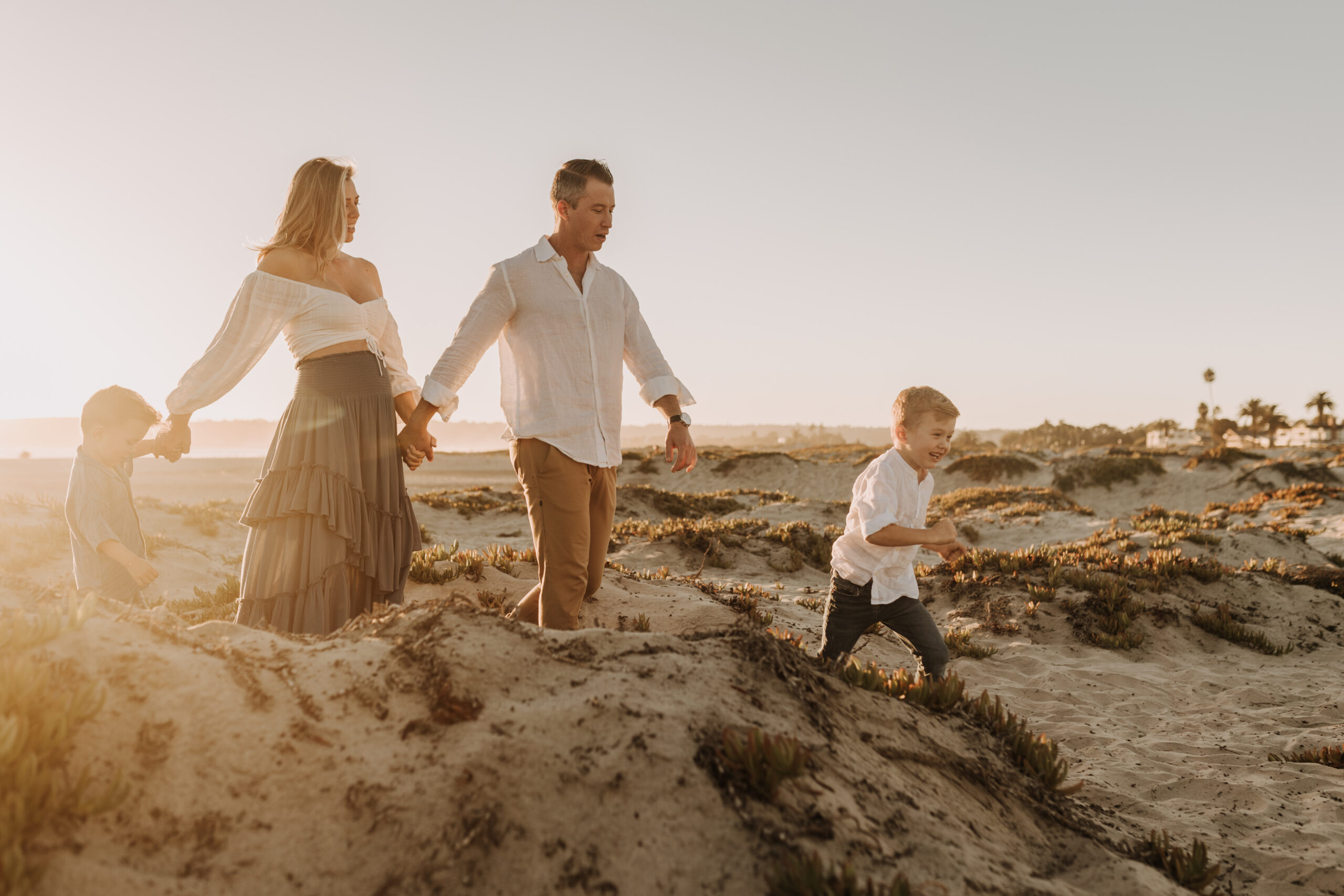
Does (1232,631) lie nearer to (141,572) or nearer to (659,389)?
(659,389)

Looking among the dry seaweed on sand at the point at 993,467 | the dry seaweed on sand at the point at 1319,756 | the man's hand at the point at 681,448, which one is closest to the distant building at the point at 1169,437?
the dry seaweed on sand at the point at 993,467

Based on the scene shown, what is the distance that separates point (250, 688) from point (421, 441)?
1.91 m

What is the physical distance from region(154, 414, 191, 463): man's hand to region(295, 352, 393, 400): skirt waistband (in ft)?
2.02

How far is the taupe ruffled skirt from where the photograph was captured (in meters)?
3.71

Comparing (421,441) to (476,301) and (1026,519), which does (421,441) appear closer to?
(476,301)

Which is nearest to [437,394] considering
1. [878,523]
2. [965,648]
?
[878,523]

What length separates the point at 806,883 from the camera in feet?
6.05

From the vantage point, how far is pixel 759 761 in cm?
223

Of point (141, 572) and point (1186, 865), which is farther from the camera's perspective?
point (141, 572)

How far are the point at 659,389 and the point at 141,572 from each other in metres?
3.08

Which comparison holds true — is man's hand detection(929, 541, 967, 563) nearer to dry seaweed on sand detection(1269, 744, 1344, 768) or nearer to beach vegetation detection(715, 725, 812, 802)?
beach vegetation detection(715, 725, 812, 802)

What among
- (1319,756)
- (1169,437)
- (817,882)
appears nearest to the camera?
(817,882)

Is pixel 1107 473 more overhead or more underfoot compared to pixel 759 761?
more overhead

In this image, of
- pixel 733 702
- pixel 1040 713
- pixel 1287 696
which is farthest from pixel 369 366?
pixel 1287 696
